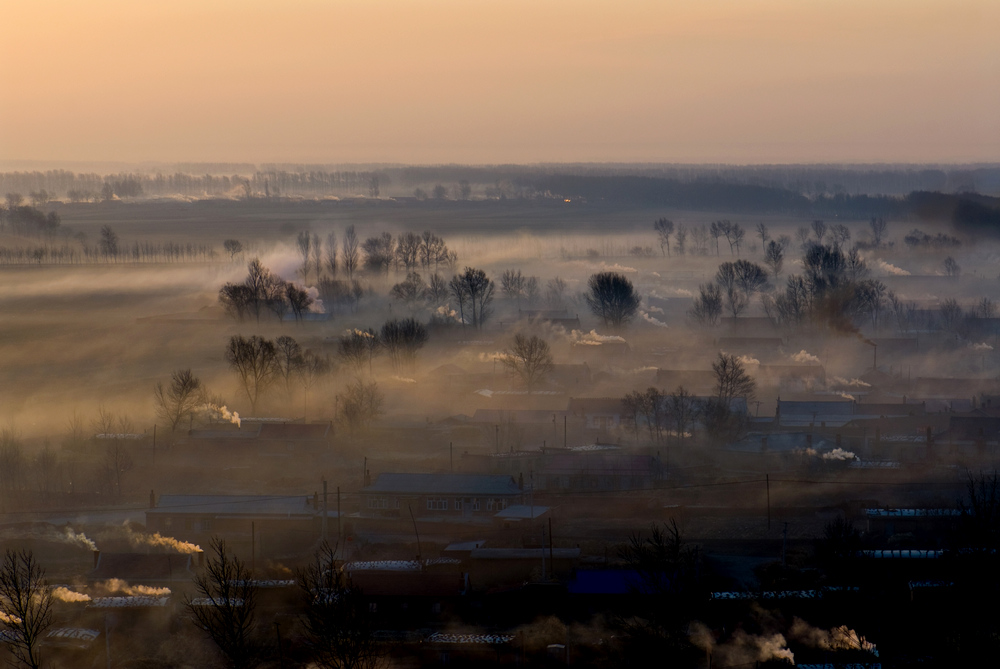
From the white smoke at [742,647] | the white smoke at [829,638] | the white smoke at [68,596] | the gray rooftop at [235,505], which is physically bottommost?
the white smoke at [68,596]

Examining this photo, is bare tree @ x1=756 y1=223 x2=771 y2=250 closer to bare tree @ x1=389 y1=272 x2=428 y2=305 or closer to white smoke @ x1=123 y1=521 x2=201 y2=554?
bare tree @ x1=389 y1=272 x2=428 y2=305

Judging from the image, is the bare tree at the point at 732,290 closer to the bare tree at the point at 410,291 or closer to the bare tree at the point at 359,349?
the bare tree at the point at 410,291

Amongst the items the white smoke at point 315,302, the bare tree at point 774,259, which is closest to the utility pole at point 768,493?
the white smoke at point 315,302

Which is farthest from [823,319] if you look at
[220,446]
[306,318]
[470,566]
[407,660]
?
[407,660]

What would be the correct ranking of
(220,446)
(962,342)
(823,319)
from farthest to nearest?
(823,319), (962,342), (220,446)

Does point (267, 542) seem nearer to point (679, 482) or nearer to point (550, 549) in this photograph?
point (550, 549)
